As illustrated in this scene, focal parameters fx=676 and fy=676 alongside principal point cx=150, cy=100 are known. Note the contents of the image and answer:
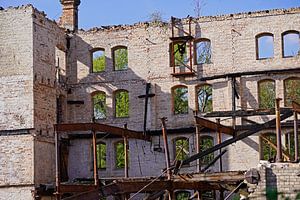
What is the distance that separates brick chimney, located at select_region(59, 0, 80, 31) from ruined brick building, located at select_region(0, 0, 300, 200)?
49mm

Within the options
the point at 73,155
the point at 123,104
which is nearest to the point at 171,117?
the point at 73,155

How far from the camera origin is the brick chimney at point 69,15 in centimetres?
2981

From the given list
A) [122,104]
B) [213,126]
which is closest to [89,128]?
[213,126]

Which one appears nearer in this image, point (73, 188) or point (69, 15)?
point (73, 188)

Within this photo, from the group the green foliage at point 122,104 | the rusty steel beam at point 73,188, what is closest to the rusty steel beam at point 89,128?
the rusty steel beam at point 73,188

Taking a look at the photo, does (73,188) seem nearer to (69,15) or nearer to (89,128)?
(89,128)

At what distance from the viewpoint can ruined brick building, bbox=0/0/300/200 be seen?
84.9 feet

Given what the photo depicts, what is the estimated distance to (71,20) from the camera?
2994cm

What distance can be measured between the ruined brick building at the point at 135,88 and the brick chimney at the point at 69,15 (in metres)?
0.05

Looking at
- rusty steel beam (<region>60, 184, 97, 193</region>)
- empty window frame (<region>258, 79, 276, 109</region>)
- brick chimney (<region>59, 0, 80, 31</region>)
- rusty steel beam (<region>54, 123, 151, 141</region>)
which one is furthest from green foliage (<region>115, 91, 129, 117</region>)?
rusty steel beam (<region>60, 184, 97, 193</region>)

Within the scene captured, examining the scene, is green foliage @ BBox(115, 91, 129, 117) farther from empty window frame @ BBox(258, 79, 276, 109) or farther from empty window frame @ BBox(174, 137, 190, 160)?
empty window frame @ BBox(258, 79, 276, 109)

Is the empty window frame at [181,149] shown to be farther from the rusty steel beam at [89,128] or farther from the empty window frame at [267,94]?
the empty window frame at [267,94]

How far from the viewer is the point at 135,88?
28.4 m

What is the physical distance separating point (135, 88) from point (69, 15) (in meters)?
4.71
